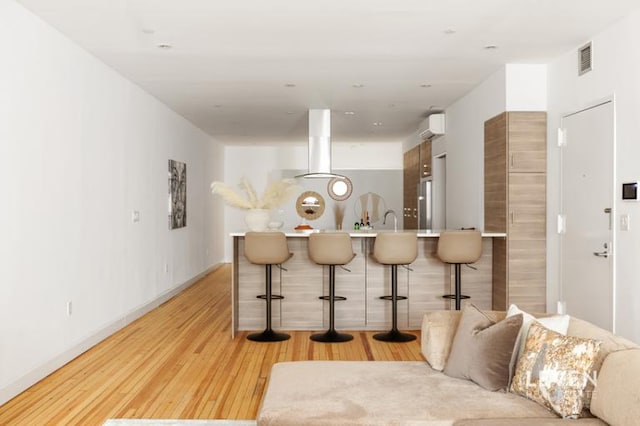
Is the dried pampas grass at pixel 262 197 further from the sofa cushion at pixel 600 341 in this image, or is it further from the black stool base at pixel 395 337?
the sofa cushion at pixel 600 341

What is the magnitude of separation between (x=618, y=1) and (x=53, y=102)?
4.20 m

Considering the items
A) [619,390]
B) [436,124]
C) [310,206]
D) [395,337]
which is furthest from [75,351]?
[310,206]

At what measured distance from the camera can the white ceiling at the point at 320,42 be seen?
432cm

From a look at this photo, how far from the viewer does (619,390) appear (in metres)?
2.28

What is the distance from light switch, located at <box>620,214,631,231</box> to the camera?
4.57m

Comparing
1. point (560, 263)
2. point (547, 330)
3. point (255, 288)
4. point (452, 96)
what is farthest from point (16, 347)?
point (452, 96)

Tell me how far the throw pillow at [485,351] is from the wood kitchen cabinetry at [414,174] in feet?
22.5

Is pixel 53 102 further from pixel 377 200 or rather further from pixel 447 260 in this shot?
pixel 377 200

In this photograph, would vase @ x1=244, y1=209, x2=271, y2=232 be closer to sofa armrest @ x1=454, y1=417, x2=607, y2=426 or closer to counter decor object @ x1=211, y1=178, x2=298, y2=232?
counter decor object @ x1=211, y1=178, x2=298, y2=232

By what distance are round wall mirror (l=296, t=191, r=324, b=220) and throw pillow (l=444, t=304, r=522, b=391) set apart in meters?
10.4

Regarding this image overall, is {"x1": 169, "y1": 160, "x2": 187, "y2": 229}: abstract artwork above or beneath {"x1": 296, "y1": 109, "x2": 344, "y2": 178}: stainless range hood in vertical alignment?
beneath

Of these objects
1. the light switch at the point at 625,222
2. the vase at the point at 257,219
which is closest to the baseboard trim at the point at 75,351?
the vase at the point at 257,219

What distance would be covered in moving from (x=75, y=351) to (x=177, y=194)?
4020mm

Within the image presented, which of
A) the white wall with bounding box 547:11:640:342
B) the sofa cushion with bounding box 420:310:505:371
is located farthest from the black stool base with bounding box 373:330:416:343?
the sofa cushion with bounding box 420:310:505:371
